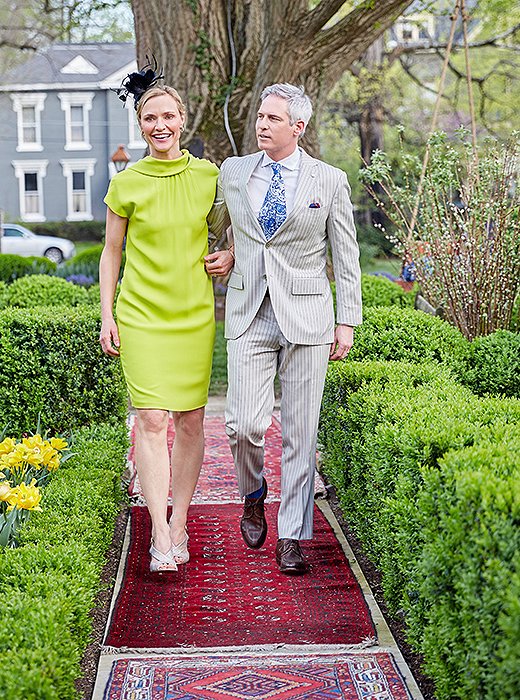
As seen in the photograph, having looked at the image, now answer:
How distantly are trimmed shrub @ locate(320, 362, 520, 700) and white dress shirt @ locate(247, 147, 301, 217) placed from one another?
1.02 metres

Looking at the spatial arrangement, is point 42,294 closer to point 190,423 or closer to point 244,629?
point 190,423

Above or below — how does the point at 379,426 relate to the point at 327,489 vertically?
above

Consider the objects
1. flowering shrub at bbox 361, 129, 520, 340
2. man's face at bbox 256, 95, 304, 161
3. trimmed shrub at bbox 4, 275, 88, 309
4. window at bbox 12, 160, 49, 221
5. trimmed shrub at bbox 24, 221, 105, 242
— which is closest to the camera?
man's face at bbox 256, 95, 304, 161

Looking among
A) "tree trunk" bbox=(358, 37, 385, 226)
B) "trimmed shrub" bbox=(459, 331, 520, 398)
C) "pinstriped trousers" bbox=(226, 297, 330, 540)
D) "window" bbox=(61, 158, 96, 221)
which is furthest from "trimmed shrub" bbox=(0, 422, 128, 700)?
"window" bbox=(61, 158, 96, 221)

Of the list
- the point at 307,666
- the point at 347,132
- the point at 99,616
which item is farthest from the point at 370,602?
the point at 347,132

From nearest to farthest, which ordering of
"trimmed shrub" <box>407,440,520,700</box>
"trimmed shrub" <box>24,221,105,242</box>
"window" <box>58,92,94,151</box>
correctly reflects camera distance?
"trimmed shrub" <box>407,440,520,700</box> < "trimmed shrub" <box>24,221,105,242</box> < "window" <box>58,92,94,151</box>

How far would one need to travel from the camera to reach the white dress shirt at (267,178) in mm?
4582

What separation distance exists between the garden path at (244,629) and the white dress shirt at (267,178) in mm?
1688

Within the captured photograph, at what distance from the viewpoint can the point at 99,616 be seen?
4.28m

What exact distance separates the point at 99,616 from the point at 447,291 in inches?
168

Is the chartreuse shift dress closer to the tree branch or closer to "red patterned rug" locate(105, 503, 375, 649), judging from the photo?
"red patterned rug" locate(105, 503, 375, 649)

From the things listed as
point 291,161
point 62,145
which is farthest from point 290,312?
point 62,145

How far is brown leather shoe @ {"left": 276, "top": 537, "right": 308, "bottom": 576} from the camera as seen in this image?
15.4 feet

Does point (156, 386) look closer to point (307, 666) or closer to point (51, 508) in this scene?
point (51, 508)
